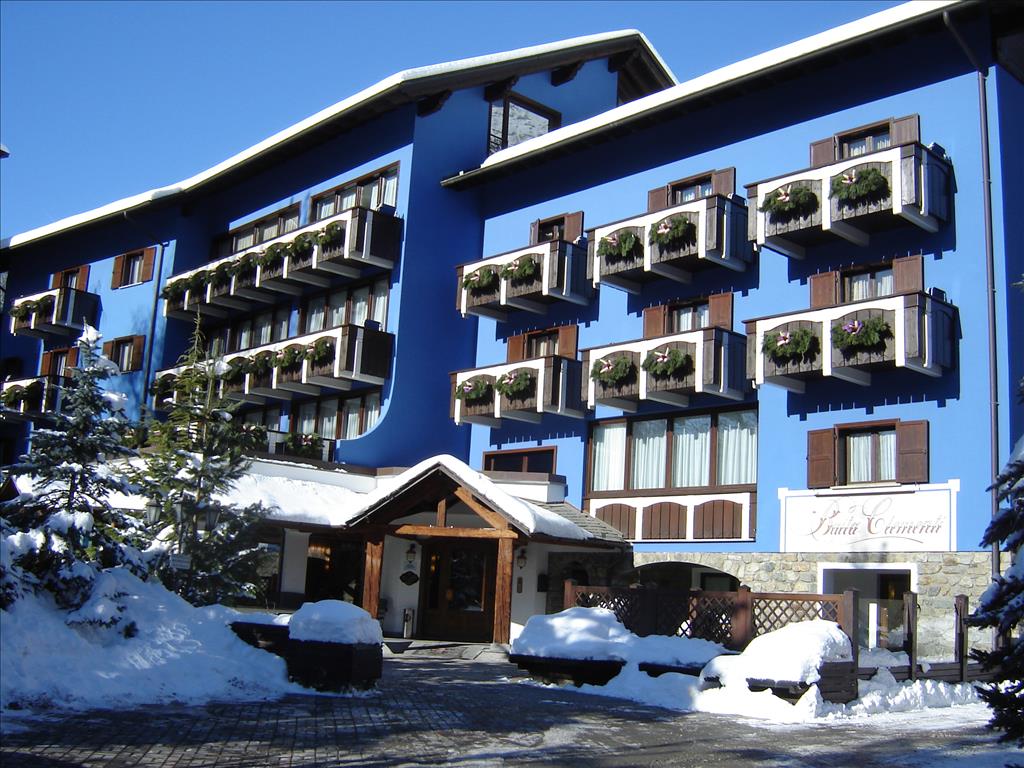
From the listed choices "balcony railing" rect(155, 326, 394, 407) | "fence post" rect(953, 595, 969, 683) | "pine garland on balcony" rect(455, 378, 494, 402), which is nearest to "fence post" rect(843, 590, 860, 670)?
"fence post" rect(953, 595, 969, 683)

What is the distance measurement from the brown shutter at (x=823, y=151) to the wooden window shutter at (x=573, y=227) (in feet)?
20.7

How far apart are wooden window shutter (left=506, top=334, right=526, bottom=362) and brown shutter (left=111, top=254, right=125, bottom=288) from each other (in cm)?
1669

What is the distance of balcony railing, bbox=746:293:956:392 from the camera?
20922 mm

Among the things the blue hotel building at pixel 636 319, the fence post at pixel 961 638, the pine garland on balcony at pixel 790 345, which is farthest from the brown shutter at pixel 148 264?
the fence post at pixel 961 638

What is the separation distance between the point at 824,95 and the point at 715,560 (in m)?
9.64

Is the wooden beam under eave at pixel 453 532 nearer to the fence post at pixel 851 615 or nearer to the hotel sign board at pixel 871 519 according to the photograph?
the hotel sign board at pixel 871 519

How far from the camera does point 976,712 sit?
1619 cm

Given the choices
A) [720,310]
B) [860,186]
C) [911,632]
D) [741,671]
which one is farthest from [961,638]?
[720,310]

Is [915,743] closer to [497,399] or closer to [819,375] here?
[819,375]

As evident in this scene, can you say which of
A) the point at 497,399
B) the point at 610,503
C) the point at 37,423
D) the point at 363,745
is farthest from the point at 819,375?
the point at 37,423

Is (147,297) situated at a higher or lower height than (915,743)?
higher

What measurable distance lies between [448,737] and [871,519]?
1261 cm

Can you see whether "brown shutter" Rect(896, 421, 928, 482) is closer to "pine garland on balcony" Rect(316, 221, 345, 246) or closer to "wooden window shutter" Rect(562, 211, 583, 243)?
"wooden window shutter" Rect(562, 211, 583, 243)

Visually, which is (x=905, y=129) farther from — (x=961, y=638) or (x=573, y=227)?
(x=961, y=638)
